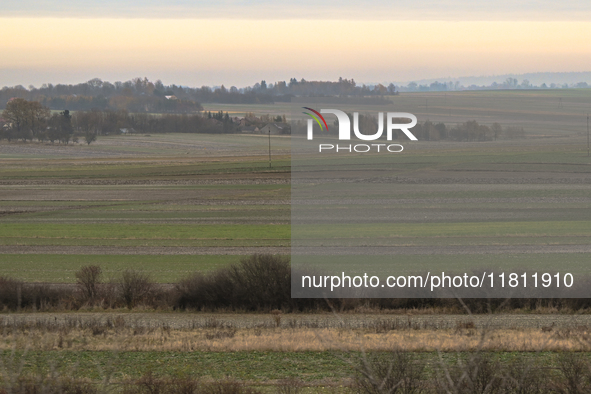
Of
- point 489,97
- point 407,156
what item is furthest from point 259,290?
point 407,156

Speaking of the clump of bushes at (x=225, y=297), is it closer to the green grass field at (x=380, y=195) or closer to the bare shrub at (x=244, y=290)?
the bare shrub at (x=244, y=290)

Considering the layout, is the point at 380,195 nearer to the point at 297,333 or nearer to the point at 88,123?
the point at 297,333

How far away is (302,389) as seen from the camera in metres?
11.7

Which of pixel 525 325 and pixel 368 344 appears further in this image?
pixel 525 325

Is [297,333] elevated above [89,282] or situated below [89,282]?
above

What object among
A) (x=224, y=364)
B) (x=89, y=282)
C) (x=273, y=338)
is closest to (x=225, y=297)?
(x=89, y=282)

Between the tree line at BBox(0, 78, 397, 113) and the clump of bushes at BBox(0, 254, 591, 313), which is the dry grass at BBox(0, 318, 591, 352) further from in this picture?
the tree line at BBox(0, 78, 397, 113)

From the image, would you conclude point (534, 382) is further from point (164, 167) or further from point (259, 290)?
point (164, 167)

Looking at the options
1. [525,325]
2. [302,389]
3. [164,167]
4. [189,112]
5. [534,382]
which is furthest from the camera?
[189,112]

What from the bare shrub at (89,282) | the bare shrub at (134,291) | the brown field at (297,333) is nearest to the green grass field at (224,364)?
the brown field at (297,333)

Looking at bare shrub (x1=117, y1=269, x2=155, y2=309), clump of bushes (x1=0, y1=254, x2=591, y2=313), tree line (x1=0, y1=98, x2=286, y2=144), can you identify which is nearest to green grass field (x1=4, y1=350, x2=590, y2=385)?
clump of bushes (x1=0, y1=254, x2=591, y2=313)

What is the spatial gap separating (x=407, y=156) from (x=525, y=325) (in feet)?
116

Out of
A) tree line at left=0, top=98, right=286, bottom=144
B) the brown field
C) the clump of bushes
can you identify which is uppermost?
tree line at left=0, top=98, right=286, bottom=144

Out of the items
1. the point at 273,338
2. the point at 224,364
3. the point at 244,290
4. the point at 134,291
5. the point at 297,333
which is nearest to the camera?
the point at 224,364
